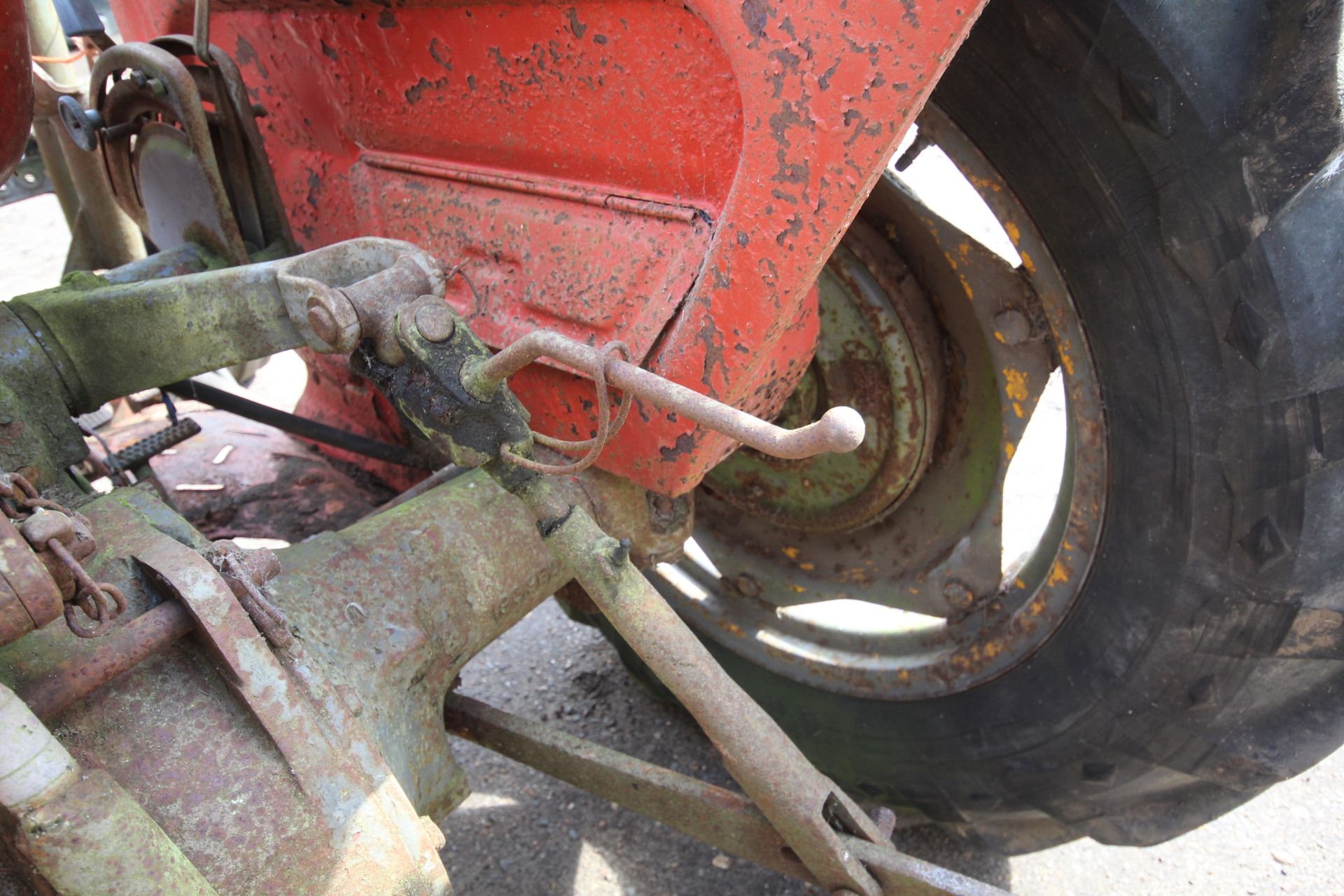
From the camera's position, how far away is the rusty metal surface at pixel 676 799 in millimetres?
1149

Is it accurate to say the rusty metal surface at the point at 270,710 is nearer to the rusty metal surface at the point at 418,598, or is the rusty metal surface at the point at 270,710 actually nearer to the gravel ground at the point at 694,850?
the rusty metal surface at the point at 418,598

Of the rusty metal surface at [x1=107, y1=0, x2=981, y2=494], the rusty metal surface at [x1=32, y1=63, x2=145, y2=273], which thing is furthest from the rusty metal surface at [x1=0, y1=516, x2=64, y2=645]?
the rusty metal surface at [x1=32, y1=63, x2=145, y2=273]

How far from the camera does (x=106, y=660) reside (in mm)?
870

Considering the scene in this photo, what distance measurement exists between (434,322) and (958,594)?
970mm

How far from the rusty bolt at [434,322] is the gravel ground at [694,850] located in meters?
1.22

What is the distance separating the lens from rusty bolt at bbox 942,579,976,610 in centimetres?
151

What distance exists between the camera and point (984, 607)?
1.48 meters

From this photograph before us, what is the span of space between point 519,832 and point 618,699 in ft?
1.39

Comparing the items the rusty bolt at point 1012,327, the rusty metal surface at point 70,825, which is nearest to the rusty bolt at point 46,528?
the rusty metal surface at point 70,825

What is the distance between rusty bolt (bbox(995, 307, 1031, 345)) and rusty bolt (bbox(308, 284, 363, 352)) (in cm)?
90

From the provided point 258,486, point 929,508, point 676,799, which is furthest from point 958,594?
point 258,486

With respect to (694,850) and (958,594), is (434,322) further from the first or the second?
(694,850)

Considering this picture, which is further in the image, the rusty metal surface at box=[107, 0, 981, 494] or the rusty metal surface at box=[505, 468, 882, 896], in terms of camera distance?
the rusty metal surface at box=[505, 468, 882, 896]

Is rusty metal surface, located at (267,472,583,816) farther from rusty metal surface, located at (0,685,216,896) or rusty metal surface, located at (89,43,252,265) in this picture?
rusty metal surface, located at (89,43,252,265)
